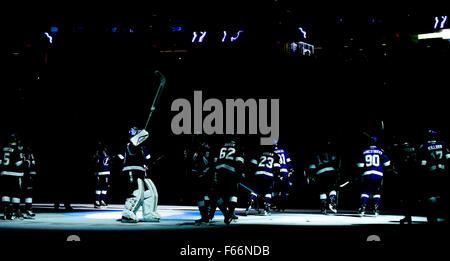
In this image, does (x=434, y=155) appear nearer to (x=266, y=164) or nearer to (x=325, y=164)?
(x=325, y=164)

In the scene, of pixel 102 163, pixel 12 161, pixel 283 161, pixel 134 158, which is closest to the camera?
pixel 134 158

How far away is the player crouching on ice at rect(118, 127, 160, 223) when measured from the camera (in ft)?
44.7

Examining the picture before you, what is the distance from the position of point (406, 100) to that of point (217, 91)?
29.4 ft

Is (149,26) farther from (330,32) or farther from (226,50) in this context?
(330,32)

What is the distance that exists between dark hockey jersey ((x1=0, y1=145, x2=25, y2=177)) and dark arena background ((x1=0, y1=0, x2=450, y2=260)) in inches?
212

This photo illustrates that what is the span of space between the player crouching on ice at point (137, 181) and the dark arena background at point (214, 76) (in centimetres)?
694

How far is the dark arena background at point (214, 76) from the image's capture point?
23.4 m

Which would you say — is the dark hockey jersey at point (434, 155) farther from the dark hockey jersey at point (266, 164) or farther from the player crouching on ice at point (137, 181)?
the player crouching on ice at point (137, 181)

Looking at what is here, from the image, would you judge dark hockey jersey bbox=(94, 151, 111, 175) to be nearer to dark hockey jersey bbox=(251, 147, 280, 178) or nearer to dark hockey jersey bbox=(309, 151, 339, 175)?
dark hockey jersey bbox=(251, 147, 280, 178)

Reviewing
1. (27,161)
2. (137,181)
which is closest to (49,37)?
(27,161)

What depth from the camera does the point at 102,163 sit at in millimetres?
21906

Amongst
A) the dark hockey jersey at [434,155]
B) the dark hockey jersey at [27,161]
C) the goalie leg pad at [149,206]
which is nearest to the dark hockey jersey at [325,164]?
the dark hockey jersey at [434,155]

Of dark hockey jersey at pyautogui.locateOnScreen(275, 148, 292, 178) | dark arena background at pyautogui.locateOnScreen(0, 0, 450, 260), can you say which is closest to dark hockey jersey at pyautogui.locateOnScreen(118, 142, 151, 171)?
dark hockey jersey at pyautogui.locateOnScreen(275, 148, 292, 178)

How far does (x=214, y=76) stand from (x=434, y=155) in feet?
49.5
